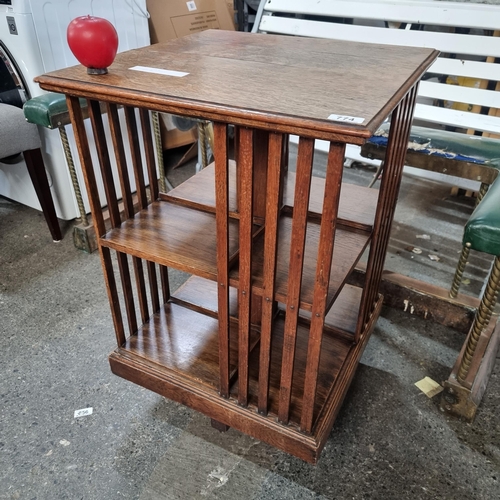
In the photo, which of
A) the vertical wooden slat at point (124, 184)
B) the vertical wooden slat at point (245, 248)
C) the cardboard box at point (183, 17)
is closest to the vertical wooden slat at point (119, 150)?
the vertical wooden slat at point (124, 184)

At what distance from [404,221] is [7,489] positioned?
1978 mm

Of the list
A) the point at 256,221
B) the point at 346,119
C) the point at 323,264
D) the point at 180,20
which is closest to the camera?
the point at 346,119

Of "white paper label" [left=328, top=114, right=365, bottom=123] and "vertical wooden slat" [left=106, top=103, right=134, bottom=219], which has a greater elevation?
"white paper label" [left=328, top=114, right=365, bottom=123]

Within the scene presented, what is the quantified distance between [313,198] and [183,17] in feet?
6.14

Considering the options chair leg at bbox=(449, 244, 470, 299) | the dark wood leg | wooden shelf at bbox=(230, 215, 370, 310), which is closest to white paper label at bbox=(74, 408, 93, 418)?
the dark wood leg

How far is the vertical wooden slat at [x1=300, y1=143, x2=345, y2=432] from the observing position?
2.59ft

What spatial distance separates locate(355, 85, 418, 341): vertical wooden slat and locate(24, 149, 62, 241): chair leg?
149 centimetres

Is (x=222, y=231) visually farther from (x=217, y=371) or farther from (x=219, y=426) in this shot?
(x=219, y=426)

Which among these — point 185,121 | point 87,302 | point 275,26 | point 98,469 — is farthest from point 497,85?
point 98,469

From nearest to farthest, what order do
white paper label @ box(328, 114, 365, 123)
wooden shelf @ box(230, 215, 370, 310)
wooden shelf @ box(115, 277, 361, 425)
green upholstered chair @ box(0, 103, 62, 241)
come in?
white paper label @ box(328, 114, 365, 123)
wooden shelf @ box(230, 215, 370, 310)
wooden shelf @ box(115, 277, 361, 425)
green upholstered chair @ box(0, 103, 62, 241)

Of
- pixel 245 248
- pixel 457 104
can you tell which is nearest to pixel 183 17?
pixel 457 104

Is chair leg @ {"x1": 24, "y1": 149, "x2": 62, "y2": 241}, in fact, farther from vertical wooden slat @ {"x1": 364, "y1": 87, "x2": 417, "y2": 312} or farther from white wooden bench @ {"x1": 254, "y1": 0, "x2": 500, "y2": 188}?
vertical wooden slat @ {"x1": 364, "y1": 87, "x2": 417, "y2": 312}

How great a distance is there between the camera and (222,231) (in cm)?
97

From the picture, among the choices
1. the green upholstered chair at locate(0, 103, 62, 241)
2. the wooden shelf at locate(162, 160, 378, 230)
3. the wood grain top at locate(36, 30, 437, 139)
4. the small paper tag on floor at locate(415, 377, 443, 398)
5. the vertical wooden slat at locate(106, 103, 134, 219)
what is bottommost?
the small paper tag on floor at locate(415, 377, 443, 398)
